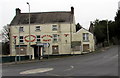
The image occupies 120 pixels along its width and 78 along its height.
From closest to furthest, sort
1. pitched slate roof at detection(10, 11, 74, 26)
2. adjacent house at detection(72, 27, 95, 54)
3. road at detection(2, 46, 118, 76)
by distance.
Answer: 1. road at detection(2, 46, 118, 76)
2. adjacent house at detection(72, 27, 95, 54)
3. pitched slate roof at detection(10, 11, 74, 26)

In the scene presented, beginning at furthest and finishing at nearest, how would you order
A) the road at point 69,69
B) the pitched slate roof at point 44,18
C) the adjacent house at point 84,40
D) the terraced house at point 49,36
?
1. the pitched slate roof at point 44,18
2. the adjacent house at point 84,40
3. the terraced house at point 49,36
4. the road at point 69,69

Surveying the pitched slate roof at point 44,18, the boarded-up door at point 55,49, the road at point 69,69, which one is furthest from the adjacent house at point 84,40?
the road at point 69,69

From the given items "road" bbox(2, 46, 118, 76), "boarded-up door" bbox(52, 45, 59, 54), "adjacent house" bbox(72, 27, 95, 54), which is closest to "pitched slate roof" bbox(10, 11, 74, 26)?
"adjacent house" bbox(72, 27, 95, 54)

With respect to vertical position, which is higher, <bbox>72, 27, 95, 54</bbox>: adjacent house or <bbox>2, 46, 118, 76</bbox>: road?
<bbox>72, 27, 95, 54</bbox>: adjacent house

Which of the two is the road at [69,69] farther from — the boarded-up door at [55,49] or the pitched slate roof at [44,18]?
the pitched slate roof at [44,18]

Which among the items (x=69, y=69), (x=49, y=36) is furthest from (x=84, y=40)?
(x=69, y=69)

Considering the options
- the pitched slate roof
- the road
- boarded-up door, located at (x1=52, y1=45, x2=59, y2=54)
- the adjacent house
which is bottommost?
the road

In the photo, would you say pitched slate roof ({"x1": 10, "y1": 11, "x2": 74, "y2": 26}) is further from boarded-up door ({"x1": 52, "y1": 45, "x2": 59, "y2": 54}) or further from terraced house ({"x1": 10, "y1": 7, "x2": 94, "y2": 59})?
boarded-up door ({"x1": 52, "y1": 45, "x2": 59, "y2": 54})

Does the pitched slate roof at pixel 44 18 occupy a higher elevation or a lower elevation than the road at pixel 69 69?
higher

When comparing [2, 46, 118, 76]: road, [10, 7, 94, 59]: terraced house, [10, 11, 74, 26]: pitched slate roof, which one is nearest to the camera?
[2, 46, 118, 76]: road

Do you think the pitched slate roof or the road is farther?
the pitched slate roof

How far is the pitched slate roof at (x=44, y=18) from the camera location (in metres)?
53.4

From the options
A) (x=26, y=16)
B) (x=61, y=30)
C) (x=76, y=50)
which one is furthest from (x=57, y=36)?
(x=26, y=16)

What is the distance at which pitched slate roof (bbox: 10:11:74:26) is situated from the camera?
53.4 m
